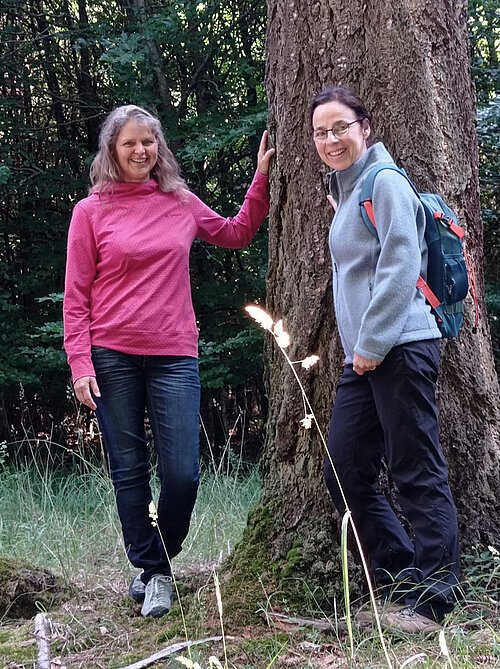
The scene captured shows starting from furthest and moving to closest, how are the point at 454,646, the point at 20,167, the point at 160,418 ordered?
1. the point at 20,167
2. the point at 160,418
3. the point at 454,646

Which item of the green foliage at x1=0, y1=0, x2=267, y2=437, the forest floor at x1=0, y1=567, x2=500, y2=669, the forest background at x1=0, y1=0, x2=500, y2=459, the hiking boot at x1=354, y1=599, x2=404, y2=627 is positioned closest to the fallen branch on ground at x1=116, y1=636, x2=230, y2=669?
the forest floor at x1=0, y1=567, x2=500, y2=669

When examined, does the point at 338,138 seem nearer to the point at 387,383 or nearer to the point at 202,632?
the point at 387,383

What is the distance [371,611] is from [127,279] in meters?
1.69

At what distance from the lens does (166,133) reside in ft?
25.7

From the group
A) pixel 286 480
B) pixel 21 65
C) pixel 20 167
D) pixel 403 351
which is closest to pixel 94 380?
pixel 286 480

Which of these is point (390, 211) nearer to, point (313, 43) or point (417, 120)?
point (417, 120)

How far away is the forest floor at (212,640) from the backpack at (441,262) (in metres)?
1.07

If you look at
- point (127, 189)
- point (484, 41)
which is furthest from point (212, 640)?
point (484, 41)

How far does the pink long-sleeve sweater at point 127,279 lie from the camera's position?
328 centimetres

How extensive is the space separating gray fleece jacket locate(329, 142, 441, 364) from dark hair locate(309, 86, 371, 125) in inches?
6.1

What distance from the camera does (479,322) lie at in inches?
130

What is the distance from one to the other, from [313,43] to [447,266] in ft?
3.77

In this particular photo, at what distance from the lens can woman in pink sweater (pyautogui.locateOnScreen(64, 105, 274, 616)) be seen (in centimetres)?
327

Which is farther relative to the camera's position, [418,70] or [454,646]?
[418,70]
